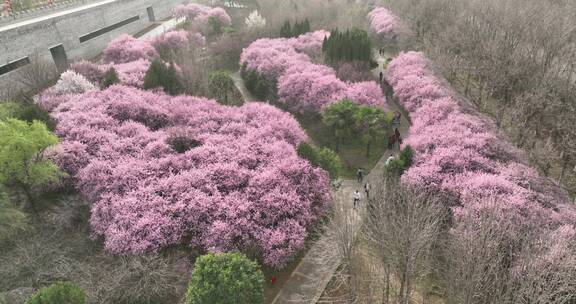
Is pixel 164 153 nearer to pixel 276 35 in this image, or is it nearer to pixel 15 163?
pixel 15 163

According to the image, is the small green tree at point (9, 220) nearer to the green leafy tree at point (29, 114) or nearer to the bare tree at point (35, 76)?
the green leafy tree at point (29, 114)

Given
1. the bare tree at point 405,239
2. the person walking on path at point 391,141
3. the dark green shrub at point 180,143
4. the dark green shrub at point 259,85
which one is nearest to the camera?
the bare tree at point 405,239

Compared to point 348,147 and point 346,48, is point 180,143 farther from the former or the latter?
point 346,48

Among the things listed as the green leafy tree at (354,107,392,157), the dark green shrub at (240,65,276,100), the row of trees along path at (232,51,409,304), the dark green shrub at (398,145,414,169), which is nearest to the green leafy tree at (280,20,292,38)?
the dark green shrub at (240,65,276,100)

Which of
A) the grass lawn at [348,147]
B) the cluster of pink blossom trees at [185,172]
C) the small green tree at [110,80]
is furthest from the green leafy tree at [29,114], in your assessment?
the grass lawn at [348,147]

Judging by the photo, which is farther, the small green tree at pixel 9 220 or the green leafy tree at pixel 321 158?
the green leafy tree at pixel 321 158

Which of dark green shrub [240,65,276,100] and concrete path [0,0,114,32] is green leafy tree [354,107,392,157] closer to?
dark green shrub [240,65,276,100]
